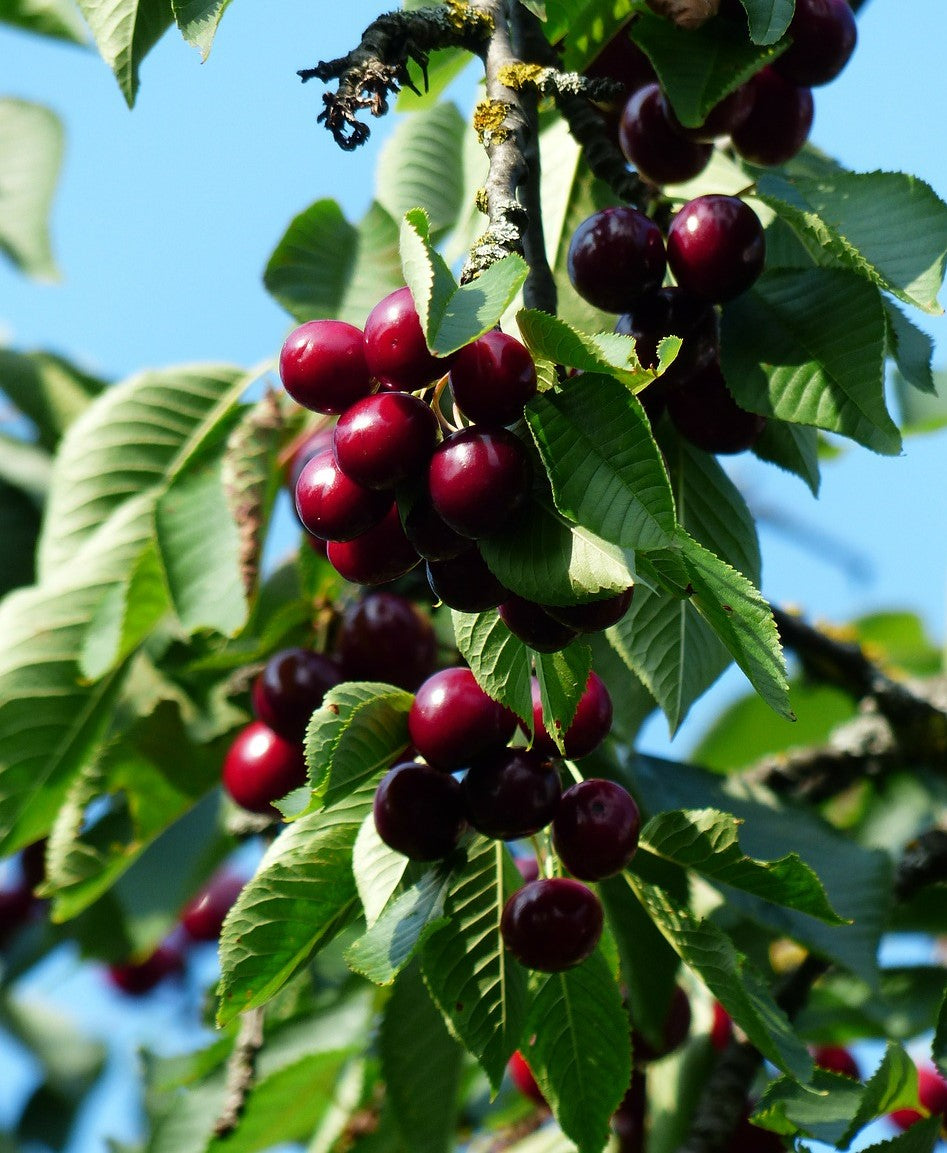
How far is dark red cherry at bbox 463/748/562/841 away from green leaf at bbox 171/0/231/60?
0.62 metres

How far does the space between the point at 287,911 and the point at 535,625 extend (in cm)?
38

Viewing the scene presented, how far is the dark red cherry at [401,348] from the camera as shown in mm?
937

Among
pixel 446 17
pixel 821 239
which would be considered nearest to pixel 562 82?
pixel 446 17

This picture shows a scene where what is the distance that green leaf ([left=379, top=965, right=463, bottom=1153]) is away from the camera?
5.44ft

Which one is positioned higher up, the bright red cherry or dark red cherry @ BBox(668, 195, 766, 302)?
dark red cherry @ BBox(668, 195, 766, 302)

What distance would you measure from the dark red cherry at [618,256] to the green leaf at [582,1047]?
62 cm

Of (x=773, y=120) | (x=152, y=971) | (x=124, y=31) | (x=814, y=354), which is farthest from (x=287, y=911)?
(x=152, y=971)

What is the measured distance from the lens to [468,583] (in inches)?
38.1

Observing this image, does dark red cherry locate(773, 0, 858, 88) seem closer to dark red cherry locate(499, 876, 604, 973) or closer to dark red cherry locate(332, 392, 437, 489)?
dark red cherry locate(332, 392, 437, 489)

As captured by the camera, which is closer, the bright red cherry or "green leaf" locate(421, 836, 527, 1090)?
the bright red cherry

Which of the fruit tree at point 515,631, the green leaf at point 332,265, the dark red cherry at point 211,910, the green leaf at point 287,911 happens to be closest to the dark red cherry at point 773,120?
the fruit tree at point 515,631

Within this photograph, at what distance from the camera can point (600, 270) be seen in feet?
4.00

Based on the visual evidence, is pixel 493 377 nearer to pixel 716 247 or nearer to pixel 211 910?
pixel 716 247

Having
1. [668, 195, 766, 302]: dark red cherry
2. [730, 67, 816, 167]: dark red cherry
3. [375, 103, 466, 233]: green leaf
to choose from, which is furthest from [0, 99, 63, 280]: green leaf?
[668, 195, 766, 302]: dark red cherry
